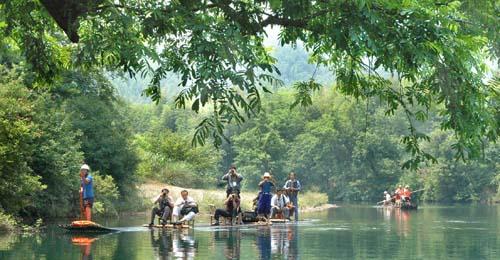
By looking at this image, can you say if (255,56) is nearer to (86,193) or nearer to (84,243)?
(84,243)

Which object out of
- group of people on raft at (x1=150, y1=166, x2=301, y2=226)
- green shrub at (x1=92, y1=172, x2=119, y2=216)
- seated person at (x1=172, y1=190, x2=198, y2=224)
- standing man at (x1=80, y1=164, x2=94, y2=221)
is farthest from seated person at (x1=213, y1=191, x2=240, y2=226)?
green shrub at (x1=92, y1=172, x2=119, y2=216)

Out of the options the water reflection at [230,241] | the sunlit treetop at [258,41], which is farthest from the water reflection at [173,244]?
the sunlit treetop at [258,41]

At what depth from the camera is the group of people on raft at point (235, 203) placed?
26.3 m

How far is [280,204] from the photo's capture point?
30.1 m

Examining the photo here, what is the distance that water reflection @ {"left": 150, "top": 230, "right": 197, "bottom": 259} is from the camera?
16.5 meters

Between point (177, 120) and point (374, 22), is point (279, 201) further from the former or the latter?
point (177, 120)

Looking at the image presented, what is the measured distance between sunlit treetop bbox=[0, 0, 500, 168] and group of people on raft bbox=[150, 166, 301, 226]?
14.8 metres

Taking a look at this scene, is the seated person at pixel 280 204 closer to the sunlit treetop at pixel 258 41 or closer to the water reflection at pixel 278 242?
the water reflection at pixel 278 242

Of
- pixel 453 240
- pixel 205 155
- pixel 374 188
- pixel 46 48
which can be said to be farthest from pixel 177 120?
pixel 46 48

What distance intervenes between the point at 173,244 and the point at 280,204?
11.0 m

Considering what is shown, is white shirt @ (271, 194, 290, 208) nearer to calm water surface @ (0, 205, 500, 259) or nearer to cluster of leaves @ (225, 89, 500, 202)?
calm water surface @ (0, 205, 500, 259)

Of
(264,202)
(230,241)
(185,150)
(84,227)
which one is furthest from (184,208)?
(185,150)

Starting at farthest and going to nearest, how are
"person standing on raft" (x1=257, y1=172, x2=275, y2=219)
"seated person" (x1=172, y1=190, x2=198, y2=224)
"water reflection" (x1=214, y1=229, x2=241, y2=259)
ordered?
"person standing on raft" (x1=257, y1=172, x2=275, y2=219)
"seated person" (x1=172, y1=190, x2=198, y2=224)
"water reflection" (x1=214, y1=229, x2=241, y2=259)

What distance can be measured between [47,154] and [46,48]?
16481mm
